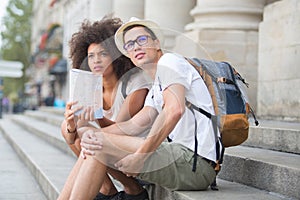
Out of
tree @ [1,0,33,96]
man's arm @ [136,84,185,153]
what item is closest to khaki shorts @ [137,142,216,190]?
man's arm @ [136,84,185,153]

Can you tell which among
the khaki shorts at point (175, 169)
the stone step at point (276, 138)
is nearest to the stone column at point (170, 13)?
the stone step at point (276, 138)

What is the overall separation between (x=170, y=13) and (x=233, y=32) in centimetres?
316

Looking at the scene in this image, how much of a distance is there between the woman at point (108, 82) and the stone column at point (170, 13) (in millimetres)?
7175

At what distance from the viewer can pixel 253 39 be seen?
9172 mm

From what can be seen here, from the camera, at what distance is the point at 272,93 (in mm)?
7781

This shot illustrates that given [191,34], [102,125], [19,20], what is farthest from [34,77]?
[102,125]

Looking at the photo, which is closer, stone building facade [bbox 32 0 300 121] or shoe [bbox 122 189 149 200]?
shoe [bbox 122 189 149 200]

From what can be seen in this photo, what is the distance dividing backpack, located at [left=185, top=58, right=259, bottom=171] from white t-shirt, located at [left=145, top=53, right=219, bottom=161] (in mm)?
38

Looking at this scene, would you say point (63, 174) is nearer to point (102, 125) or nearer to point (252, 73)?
point (102, 125)

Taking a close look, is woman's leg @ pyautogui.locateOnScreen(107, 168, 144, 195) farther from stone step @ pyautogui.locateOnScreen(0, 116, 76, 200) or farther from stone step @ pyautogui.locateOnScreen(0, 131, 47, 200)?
stone step @ pyautogui.locateOnScreen(0, 131, 47, 200)

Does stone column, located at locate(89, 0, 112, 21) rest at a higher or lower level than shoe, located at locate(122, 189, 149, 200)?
higher

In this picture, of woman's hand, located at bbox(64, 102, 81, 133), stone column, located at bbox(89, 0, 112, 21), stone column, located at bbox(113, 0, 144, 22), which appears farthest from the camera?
stone column, located at bbox(89, 0, 112, 21)

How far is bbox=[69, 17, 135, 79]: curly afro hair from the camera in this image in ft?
15.3

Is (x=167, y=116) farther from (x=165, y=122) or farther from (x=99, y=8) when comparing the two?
(x=99, y=8)
